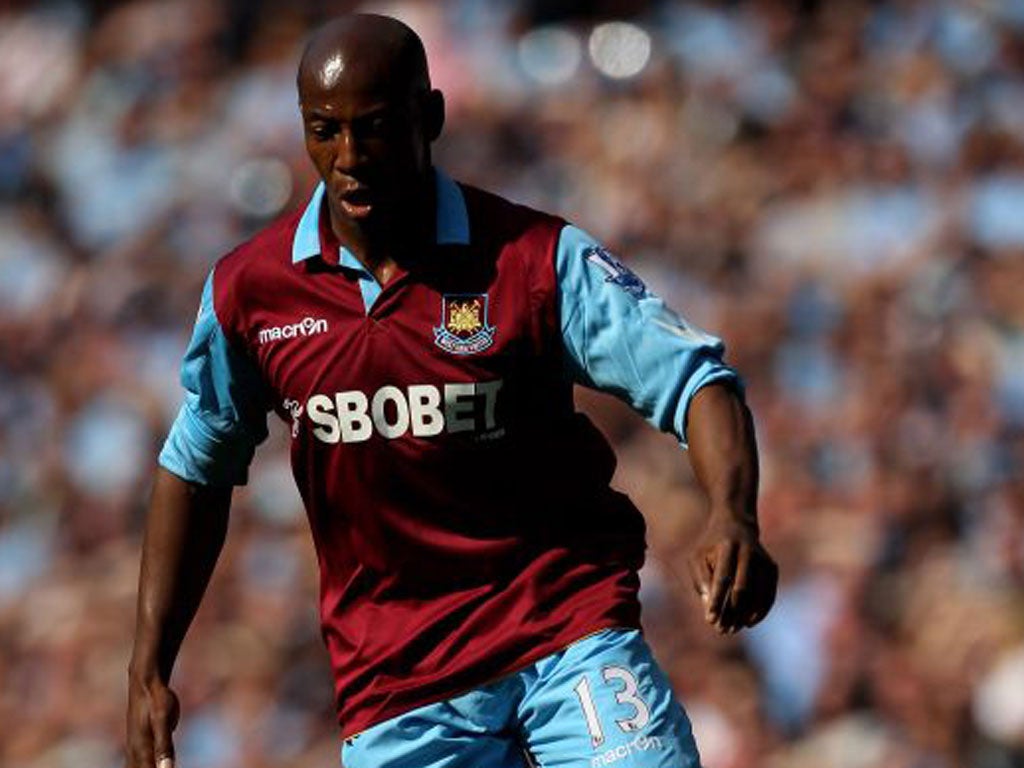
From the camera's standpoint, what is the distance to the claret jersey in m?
4.65

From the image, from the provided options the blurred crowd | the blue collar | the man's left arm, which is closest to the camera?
the man's left arm

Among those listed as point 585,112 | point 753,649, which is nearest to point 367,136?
point 753,649

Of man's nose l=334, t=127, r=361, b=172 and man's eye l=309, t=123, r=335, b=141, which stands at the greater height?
man's eye l=309, t=123, r=335, b=141

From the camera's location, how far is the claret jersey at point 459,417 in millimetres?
4648

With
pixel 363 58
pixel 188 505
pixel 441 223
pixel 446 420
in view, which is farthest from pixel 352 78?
pixel 188 505

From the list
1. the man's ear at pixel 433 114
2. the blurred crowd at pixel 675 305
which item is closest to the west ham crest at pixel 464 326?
the man's ear at pixel 433 114

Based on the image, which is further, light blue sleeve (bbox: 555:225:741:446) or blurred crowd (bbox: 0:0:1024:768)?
blurred crowd (bbox: 0:0:1024:768)

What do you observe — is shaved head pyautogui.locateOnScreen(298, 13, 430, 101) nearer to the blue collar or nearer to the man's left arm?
the blue collar

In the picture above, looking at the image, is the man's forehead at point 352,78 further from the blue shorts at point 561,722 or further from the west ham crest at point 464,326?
the blue shorts at point 561,722

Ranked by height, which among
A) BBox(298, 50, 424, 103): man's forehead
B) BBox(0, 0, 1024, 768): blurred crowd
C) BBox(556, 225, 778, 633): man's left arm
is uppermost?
BBox(298, 50, 424, 103): man's forehead

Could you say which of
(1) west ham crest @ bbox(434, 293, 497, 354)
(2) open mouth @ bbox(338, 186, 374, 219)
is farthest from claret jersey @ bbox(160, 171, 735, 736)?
(2) open mouth @ bbox(338, 186, 374, 219)

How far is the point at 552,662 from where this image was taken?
4656 mm

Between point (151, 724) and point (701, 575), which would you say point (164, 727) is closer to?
point (151, 724)

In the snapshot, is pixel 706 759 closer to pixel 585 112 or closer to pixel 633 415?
pixel 633 415
